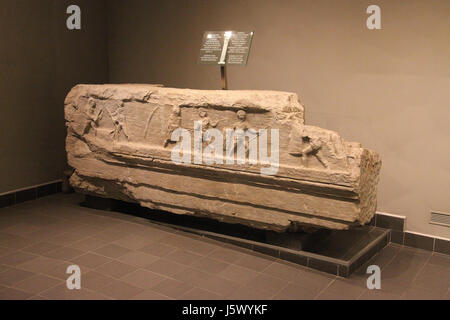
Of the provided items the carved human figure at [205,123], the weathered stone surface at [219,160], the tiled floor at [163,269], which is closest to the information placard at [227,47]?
the weathered stone surface at [219,160]

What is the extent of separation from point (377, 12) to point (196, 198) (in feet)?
8.57

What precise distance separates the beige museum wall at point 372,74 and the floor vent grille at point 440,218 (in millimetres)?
61

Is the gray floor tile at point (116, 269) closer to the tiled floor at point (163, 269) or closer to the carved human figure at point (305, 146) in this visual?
the tiled floor at point (163, 269)

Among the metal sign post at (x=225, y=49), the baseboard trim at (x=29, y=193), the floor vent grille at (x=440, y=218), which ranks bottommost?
the baseboard trim at (x=29, y=193)

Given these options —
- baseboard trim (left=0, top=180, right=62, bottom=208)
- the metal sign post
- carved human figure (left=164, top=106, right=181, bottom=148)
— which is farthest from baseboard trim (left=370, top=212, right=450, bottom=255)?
baseboard trim (left=0, top=180, right=62, bottom=208)

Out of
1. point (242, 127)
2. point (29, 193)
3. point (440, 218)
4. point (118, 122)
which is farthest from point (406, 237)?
point (29, 193)

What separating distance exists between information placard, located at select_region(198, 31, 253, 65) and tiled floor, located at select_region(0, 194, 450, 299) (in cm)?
183

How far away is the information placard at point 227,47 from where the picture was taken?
497 centimetres

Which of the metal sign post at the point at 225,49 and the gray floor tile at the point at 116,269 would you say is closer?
the gray floor tile at the point at 116,269

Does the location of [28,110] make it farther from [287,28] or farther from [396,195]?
[396,195]

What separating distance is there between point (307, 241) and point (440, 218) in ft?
4.58

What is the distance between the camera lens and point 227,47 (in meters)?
5.08

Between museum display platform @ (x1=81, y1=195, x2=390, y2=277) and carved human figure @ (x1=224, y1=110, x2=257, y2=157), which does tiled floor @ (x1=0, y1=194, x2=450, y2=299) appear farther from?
carved human figure @ (x1=224, y1=110, x2=257, y2=157)

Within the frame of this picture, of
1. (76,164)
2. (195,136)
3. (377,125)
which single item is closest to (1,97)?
(76,164)
